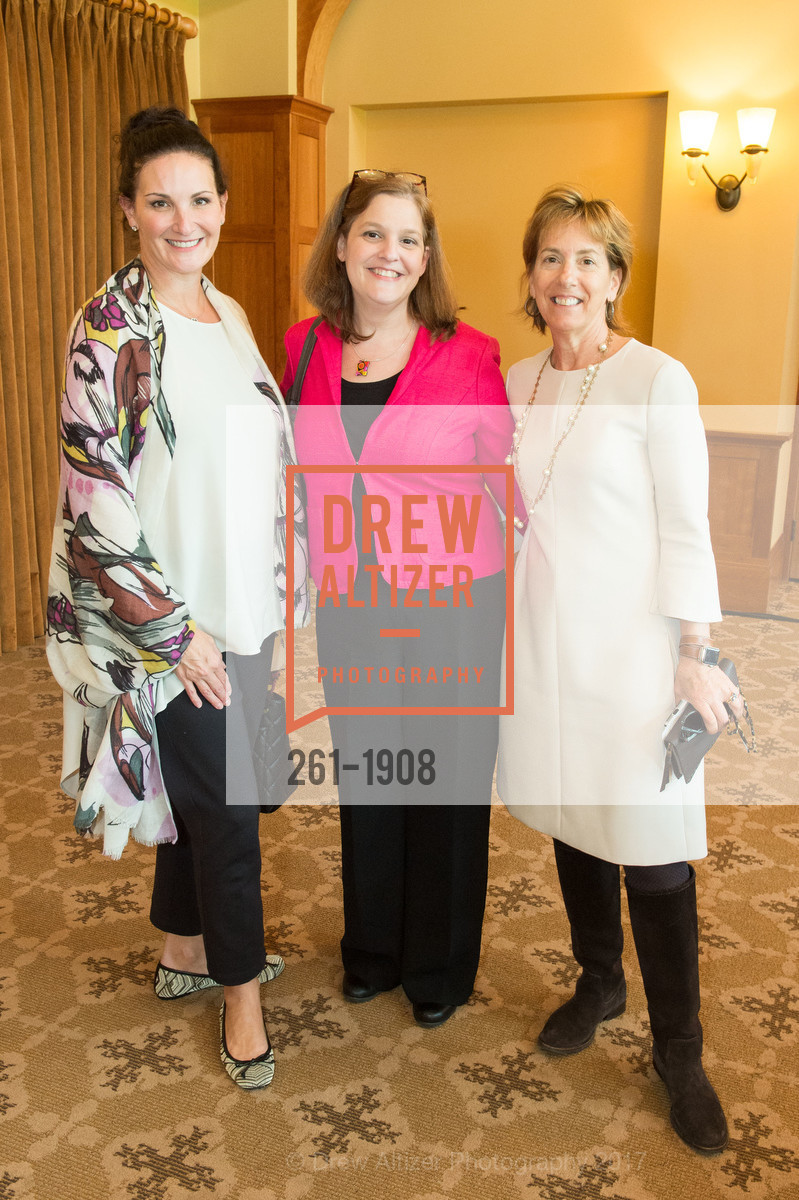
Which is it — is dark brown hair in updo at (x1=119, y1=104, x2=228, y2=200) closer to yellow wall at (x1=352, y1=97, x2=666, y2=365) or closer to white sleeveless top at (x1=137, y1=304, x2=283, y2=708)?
white sleeveless top at (x1=137, y1=304, x2=283, y2=708)

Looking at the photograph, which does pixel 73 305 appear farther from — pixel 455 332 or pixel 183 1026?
pixel 183 1026

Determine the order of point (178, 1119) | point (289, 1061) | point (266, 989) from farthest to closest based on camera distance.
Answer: point (266, 989) → point (289, 1061) → point (178, 1119)

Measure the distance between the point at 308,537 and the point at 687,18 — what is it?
4.19 metres

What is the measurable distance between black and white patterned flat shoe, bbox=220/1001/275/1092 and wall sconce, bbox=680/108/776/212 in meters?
4.40

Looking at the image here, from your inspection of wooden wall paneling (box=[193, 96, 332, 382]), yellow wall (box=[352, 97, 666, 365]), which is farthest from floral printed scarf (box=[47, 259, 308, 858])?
yellow wall (box=[352, 97, 666, 365])

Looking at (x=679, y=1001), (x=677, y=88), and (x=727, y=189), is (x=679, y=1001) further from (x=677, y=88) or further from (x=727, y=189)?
(x=677, y=88)

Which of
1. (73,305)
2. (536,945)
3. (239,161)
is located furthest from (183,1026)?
(239,161)

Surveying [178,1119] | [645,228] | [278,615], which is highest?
[645,228]

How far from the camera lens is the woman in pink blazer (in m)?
1.76

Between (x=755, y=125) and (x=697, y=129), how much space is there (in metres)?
0.26

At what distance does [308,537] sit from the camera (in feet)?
6.30

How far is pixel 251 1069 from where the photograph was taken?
72.5 inches

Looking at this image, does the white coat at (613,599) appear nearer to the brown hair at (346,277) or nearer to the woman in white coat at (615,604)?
the woman in white coat at (615,604)

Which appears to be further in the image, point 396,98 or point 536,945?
point 396,98
